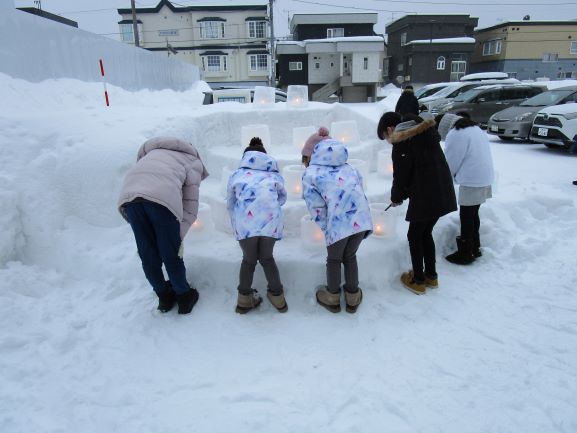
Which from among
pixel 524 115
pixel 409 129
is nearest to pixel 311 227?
pixel 409 129

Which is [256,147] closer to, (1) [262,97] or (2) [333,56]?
(1) [262,97]

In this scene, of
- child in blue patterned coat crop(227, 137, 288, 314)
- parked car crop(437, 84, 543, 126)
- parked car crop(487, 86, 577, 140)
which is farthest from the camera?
parked car crop(437, 84, 543, 126)

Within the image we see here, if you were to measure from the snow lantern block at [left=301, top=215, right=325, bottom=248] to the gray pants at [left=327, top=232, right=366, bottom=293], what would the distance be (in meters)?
0.59

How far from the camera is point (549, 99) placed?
36.0 ft

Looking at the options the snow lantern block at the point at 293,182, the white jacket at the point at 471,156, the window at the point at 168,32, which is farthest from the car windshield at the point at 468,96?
the window at the point at 168,32

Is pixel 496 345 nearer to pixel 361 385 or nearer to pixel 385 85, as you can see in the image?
pixel 361 385

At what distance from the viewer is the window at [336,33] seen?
3031cm

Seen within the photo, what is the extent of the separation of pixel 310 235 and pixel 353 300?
85 cm

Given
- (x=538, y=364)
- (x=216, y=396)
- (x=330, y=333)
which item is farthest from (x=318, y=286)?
(x=538, y=364)

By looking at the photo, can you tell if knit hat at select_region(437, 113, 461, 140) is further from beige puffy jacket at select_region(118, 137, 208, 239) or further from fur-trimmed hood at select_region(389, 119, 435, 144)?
beige puffy jacket at select_region(118, 137, 208, 239)

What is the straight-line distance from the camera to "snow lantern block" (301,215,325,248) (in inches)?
157

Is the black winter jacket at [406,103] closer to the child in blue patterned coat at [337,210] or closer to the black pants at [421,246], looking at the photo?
the black pants at [421,246]

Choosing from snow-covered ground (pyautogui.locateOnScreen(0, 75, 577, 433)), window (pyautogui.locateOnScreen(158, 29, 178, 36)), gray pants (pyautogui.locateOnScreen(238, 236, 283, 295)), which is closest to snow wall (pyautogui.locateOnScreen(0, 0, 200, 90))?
snow-covered ground (pyautogui.locateOnScreen(0, 75, 577, 433))

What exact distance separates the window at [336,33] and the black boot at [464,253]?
97.7 feet
